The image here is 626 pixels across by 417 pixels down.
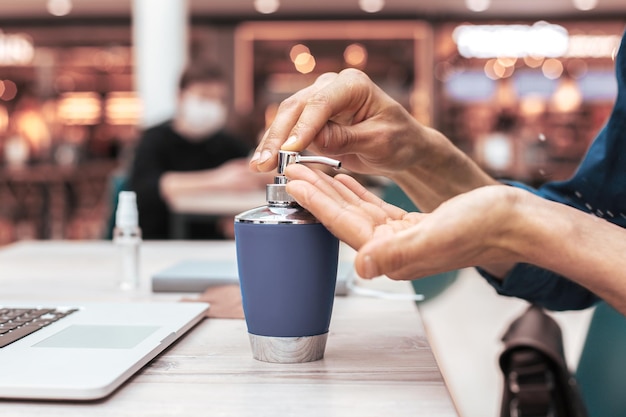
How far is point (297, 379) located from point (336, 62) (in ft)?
31.8

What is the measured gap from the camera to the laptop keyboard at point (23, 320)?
694 mm

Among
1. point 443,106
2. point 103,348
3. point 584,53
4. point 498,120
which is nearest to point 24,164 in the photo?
point 443,106

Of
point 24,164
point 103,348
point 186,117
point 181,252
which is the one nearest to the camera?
point 103,348

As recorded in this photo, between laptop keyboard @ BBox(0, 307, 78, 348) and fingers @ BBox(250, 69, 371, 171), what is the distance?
0.88 feet

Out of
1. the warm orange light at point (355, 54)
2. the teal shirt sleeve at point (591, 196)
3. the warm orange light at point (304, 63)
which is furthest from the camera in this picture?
the warm orange light at point (304, 63)

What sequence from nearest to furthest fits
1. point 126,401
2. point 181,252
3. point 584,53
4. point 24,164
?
point 126,401 < point 181,252 < point 24,164 < point 584,53

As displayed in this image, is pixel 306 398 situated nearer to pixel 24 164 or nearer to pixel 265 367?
pixel 265 367

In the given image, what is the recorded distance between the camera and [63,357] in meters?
0.62

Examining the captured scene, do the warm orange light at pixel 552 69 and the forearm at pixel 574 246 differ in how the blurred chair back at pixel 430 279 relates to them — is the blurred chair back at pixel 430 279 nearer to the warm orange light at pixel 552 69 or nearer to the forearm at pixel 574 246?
the forearm at pixel 574 246

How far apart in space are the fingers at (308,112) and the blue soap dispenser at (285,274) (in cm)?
A: 2

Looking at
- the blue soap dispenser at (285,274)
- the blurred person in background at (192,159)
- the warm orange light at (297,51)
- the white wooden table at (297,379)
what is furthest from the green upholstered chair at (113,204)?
the warm orange light at (297,51)

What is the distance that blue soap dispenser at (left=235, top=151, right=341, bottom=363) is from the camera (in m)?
0.62

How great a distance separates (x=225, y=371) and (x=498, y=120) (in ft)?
32.4

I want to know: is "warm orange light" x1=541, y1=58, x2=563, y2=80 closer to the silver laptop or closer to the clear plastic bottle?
the clear plastic bottle
